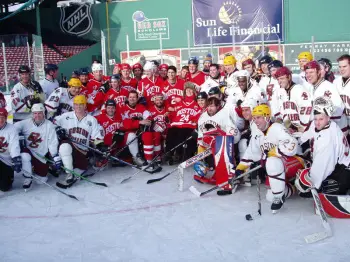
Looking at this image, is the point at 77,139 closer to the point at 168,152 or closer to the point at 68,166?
the point at 68,166

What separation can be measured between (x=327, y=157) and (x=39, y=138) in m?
2.85

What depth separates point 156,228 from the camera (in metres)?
3.08

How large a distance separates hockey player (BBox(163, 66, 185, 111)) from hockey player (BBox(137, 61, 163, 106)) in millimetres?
137

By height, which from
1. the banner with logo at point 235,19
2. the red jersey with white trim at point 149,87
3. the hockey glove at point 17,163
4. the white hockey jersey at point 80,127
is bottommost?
the hockey glove at point 17,163

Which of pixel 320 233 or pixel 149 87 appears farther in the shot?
pixel 149 87

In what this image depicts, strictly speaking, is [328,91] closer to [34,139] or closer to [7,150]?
[34,139]

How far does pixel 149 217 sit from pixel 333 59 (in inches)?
348

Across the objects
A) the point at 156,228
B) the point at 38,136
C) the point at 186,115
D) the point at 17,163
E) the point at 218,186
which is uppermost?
the point at 186,115

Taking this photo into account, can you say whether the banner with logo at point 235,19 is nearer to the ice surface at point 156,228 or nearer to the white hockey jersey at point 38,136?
Result: the white hockey jersey at point 38,136

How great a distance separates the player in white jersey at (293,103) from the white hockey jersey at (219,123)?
0.51m

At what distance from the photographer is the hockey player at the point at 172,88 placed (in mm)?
5355

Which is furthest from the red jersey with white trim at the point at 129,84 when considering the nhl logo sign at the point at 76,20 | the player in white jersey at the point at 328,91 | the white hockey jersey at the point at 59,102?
the nhl logo sign at the point at 76,20

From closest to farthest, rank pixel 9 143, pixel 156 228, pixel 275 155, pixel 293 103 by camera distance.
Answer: pixel 156 228 < pixel 275 155 < pixel 293 103 < pixel 9 143

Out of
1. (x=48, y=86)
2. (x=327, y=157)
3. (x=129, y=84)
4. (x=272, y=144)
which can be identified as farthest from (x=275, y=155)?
(x=48, y=86)
